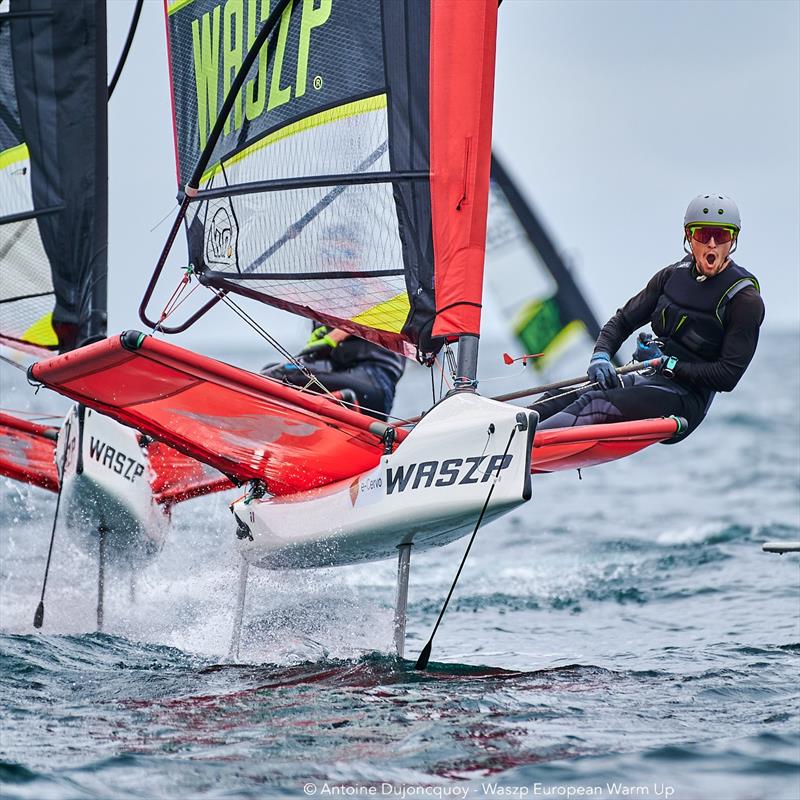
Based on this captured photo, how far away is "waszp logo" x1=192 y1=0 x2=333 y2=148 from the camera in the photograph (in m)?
5.52

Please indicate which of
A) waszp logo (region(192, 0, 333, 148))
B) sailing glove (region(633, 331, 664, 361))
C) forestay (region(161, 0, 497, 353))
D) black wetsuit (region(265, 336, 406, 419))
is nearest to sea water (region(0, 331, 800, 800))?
black wetsuit (region(265, 336, 406, 419))

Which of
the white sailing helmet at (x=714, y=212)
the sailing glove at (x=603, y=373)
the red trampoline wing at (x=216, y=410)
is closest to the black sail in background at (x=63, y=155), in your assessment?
the red trampoline wing at (x=216, y=410)

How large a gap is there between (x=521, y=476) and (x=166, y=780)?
159 centimetres

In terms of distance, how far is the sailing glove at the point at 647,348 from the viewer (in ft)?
17.6

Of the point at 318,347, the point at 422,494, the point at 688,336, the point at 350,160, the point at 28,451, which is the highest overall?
the point at 350,160

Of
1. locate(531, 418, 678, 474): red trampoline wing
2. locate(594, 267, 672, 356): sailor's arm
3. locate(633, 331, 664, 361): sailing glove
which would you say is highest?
locate(594, 267, 672, 356): sailor's arm

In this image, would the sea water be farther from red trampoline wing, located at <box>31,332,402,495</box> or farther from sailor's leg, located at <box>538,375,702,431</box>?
sailor's leg, located at <box>538,375,702,431</box>

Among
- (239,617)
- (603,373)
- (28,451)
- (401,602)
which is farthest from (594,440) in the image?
(28,451)

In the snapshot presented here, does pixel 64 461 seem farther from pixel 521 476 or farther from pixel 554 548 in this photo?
pixel 554 548

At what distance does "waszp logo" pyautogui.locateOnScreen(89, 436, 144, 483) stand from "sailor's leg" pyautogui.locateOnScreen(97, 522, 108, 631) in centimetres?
47

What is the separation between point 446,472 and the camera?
480cm

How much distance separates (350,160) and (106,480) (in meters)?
2.50

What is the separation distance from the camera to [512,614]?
7805 mm

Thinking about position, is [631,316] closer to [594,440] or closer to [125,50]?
[594,440]
